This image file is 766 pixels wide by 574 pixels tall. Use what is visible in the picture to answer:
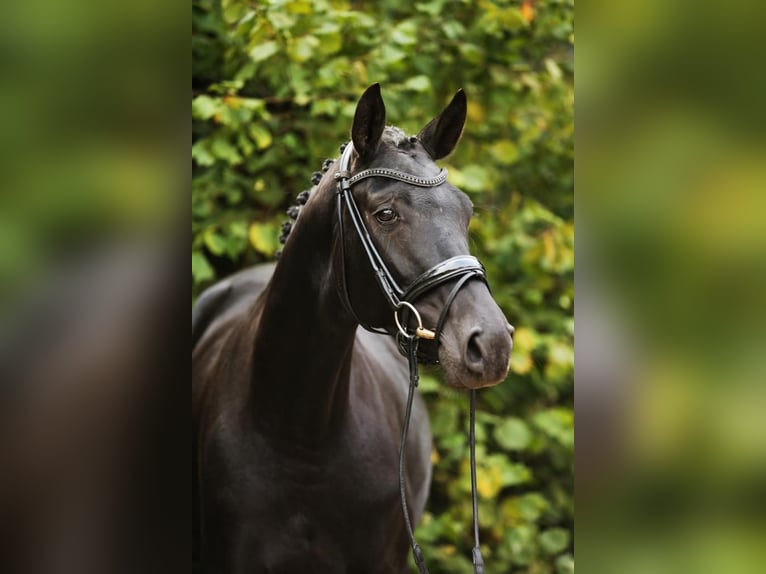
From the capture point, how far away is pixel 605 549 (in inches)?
33.1

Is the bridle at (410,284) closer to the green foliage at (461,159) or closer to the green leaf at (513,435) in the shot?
the green foliage at (461,159)

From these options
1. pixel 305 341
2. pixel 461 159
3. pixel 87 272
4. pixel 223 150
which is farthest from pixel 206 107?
pixel 87 272

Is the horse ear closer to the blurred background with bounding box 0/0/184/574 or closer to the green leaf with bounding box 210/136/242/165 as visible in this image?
the blurred background with bounding box 0/0/184/574

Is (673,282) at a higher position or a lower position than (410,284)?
higher

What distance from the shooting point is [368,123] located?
72.9 inches

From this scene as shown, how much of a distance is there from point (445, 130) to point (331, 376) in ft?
2.25

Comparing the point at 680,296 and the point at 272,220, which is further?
the point at 272,220

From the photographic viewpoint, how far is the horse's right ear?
71.5 inches

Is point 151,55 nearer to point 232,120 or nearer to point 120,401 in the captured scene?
point 120,401

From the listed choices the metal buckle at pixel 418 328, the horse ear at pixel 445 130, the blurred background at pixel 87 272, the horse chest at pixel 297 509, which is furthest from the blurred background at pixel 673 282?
the horse chest at pixel 297 509

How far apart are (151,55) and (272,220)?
299 centimetres

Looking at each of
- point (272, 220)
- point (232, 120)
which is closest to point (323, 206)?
point (232, 120)

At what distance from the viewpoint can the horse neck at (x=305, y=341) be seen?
2.01 m

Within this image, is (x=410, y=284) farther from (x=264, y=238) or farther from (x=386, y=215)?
(x=264, y=238)
